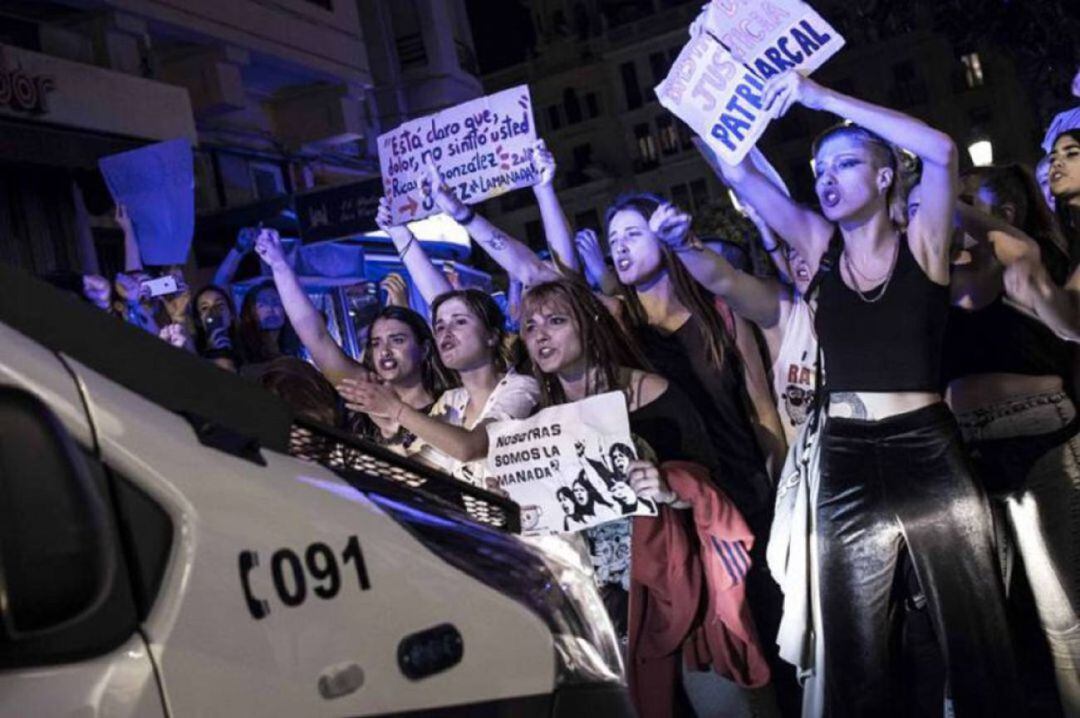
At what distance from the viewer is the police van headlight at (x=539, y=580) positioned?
2.40 m

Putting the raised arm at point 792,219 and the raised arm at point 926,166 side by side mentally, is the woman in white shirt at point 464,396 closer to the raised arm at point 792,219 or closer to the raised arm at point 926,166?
the raised arm at point 792,219

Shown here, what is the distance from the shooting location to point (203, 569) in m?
1.90

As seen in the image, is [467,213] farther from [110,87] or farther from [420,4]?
[420,4]

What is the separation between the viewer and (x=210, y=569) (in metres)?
1.90

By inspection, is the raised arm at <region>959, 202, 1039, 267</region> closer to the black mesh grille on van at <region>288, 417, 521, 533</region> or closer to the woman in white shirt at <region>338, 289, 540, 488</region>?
the woman in white shirt at <region>338, 289, 540, 488</region>

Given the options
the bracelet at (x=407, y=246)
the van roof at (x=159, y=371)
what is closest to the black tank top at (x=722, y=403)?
the bracelet at (x=407, y=246)

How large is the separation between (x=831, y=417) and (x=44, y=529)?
3.56 m

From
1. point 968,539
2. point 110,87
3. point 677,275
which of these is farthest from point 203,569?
point 110,87

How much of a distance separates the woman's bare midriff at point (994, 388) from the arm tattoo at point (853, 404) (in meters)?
0.66

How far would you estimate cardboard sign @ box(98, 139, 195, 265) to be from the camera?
12.5 m

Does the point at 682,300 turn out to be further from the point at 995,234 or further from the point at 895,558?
the point at 895,558

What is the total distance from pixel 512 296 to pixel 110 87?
893 centimetres

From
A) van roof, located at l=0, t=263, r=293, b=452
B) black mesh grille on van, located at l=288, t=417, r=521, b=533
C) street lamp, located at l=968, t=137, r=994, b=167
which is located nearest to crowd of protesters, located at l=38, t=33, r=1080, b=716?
black mesh grille on van, located at l=288, t=417, r=521, b=533

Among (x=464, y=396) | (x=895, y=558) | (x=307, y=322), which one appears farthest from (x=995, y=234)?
(x=307, y=322)
